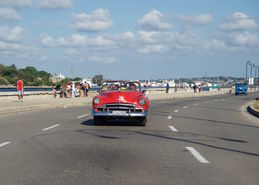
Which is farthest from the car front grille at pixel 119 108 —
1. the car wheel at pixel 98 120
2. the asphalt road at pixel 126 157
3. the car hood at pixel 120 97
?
the asphalt road at pixel 126 157

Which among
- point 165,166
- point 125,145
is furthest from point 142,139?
point 165,166

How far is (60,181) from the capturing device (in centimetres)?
622

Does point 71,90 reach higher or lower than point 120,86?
lower

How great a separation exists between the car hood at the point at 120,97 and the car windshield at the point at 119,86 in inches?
40.5

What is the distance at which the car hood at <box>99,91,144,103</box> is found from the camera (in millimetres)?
14367

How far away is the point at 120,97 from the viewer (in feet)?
47.3

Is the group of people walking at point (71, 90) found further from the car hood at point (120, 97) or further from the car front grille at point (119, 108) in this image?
the car front grille at point (119, 108)

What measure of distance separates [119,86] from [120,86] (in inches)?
3.7

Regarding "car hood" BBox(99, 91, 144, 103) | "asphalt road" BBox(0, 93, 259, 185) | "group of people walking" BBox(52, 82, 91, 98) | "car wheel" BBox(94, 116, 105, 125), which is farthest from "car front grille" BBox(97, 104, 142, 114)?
"group of people walking" BBox(52, 82, 91, 98)

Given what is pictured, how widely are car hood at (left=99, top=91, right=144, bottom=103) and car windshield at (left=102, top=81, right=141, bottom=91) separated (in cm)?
103

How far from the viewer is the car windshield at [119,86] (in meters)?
15.9

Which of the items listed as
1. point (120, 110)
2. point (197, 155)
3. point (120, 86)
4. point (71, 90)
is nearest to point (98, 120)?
point (120, 110)

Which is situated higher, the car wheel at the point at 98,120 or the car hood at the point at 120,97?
the car hood at the point at 120,97

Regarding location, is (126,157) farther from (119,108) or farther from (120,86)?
(120,86)
